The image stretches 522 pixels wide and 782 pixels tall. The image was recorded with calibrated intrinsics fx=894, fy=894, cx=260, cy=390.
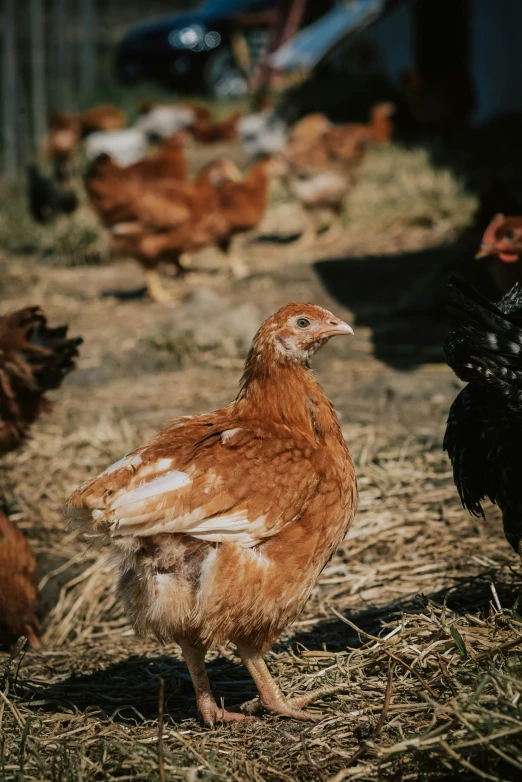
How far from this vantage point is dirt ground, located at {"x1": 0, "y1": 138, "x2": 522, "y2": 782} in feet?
7.80

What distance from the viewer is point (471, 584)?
11.3 ft

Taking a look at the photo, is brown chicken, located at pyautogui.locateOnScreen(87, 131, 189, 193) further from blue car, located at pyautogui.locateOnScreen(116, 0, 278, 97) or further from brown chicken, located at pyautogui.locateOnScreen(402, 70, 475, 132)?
blue car, located at pyautogui.locateOnScreen(116, 0, 278, 97)

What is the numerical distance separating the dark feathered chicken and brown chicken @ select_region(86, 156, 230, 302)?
4220 mm

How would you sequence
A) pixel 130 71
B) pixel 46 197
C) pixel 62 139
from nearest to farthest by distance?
pixel 46 197
pixel 62 139
pixel 130 71

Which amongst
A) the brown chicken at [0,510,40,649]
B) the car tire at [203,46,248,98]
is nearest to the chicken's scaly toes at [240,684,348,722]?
the brown chicken at [0,510,40,649]

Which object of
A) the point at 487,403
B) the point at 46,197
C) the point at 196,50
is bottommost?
the point at 46,197

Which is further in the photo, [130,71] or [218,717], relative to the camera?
[130,71]

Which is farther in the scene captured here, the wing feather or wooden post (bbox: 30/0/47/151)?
wooden post (bbox: 30/0/47/151)

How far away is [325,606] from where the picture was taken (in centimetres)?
368

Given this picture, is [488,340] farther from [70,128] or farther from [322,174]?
[70,128]

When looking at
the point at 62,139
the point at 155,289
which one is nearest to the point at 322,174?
the point at 155,289

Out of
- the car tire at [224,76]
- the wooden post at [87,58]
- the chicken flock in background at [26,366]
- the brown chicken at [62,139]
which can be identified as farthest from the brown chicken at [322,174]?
the car tire at [224,76]

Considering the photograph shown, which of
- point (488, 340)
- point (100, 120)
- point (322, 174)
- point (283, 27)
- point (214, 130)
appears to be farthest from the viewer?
point (283, 27)

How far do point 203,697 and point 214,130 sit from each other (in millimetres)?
16011
